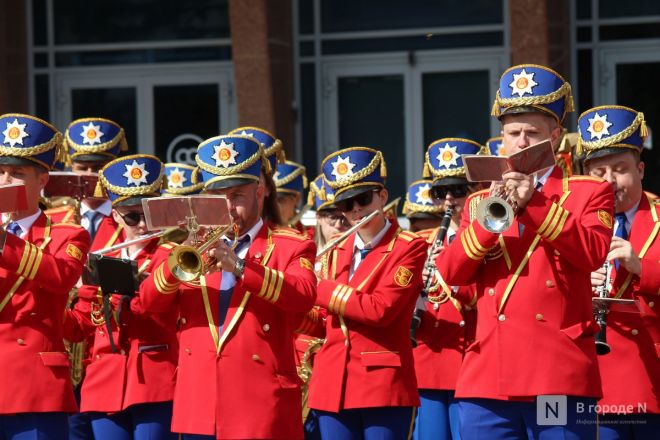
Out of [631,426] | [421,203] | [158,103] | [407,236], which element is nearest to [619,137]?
[407,236]

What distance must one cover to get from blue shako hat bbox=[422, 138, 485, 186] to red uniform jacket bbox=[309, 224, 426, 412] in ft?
4.10

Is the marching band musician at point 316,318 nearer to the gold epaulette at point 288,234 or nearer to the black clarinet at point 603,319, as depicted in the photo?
the gold epaulette at point 288,234

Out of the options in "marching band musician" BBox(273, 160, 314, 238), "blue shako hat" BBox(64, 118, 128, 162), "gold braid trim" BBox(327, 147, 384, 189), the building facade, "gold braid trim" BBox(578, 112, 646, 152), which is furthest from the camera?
the building facade

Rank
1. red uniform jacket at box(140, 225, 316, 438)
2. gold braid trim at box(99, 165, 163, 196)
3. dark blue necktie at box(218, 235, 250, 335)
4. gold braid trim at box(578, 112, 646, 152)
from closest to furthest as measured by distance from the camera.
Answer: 1. red uniform jacket at box(140, 225, 316, 438)
2. dark blue necktie at box(218, 235, 250, 335)
3. gold braid trim at box(578, 112, 646, 152)
4. gold braid trim at box(99, 165, 163, 196)

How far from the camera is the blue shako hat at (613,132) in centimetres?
767

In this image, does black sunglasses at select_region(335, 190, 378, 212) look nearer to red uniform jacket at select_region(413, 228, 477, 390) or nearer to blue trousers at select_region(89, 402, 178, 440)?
red uniform jacket at select_region(413, 228, 477, 390)

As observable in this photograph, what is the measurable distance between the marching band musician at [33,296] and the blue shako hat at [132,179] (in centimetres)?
121

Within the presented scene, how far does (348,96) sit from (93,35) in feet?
10.4

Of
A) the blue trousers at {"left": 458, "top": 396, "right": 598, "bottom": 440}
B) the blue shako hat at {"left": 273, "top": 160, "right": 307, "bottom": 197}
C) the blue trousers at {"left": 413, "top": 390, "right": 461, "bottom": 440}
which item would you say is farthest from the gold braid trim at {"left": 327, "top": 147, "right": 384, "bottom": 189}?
the blue shako hat at {"left": 273, "top": 160, "right": 307, "bottom": 197}

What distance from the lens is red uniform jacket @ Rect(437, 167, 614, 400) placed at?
21.4 ft

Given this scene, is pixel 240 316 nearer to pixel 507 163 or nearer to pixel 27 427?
pixel 27 427

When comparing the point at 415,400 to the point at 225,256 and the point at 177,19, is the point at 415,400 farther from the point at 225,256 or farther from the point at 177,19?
the point at 177,19

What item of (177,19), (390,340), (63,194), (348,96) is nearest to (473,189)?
(390,340)
